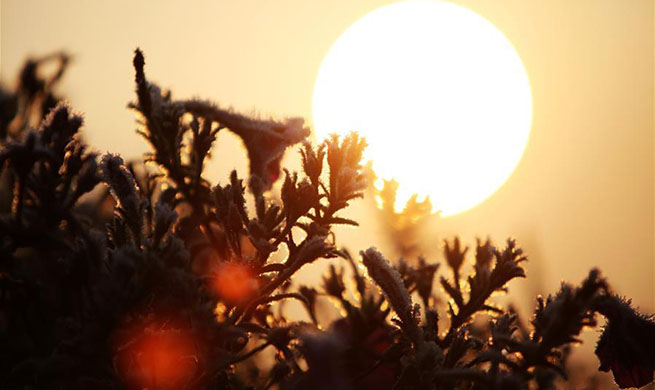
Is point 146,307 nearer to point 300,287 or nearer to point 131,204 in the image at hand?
point 131,204

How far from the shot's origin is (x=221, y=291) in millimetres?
2252

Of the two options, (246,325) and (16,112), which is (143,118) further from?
(16,112)

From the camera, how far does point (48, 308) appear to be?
2.65 m

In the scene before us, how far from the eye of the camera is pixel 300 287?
11.0ft

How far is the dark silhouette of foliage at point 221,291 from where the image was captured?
1.96 metres

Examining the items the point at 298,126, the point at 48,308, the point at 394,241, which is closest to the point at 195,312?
the point at 48,308

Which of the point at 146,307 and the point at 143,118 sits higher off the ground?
the point at 143,118

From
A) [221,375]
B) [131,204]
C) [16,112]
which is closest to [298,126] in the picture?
[131,204]

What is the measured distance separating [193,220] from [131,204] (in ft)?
2.10

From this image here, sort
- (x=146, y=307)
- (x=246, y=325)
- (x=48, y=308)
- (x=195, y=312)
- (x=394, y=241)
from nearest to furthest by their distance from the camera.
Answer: (x=195, y=312) → (x=146, y=307) → (x=246, y=325) → (x=48, y=308) → (x=394, y=241)

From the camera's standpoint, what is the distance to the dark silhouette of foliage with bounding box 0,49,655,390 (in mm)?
1964

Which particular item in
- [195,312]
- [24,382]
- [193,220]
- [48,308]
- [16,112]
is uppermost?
[16,112]

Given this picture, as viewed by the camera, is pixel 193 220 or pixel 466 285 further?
pixel 466 285

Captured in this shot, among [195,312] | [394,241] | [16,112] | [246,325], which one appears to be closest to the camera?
[195,312]
